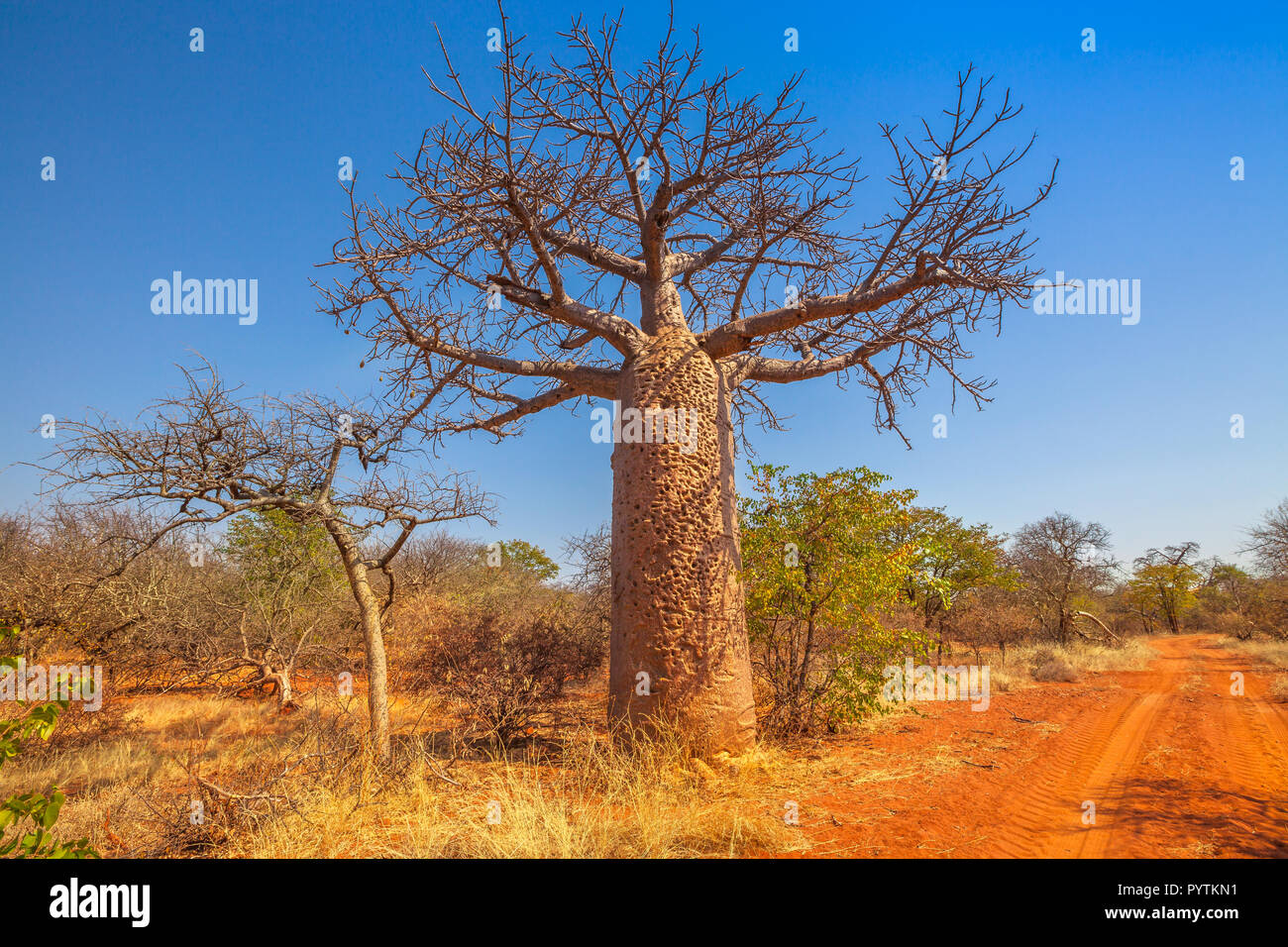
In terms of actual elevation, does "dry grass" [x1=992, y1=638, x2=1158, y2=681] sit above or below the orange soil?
below

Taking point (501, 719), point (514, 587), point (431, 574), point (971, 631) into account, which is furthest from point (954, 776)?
point (514, 587)

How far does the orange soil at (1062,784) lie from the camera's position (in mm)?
3156

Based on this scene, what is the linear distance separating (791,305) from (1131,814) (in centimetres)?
416

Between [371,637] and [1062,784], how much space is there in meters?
5.20

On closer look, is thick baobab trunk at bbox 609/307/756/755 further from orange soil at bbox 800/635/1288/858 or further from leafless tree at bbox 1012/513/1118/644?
leafless tree at bbox 1012/513/1118/644

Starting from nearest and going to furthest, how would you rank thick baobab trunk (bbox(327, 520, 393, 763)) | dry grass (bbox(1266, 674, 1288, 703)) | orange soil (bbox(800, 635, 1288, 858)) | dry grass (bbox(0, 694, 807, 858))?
dry grass (bbox(0, 694, 807, 858))
orange soil (bbox(800, 635, 1288, 858))
thick baobab trunk (bbox(327, 520, 393, 763))
dry grass (bbox(1266, 674, 1288, 703))

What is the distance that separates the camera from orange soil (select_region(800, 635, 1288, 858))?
316cm

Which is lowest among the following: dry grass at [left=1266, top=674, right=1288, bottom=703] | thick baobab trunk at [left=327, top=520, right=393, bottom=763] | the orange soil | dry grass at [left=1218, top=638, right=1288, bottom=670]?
dry grass at [left=1218, top=638, right=1288, bottom=670]


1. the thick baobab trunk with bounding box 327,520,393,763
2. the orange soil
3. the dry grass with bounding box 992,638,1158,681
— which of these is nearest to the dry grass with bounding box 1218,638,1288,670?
the dry grass with bounding box 992,638,1158,681

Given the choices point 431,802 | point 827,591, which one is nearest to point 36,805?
point 431,802

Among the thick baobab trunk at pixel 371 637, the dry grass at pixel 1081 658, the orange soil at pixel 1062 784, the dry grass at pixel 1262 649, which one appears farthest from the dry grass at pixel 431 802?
the dry grass at pixel 1262 649

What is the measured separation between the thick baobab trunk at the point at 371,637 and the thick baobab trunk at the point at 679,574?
68.0 inches

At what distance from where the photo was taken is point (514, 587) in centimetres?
1584

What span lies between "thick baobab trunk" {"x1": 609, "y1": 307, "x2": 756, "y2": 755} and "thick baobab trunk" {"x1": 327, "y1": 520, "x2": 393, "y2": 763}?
1.73 metres
